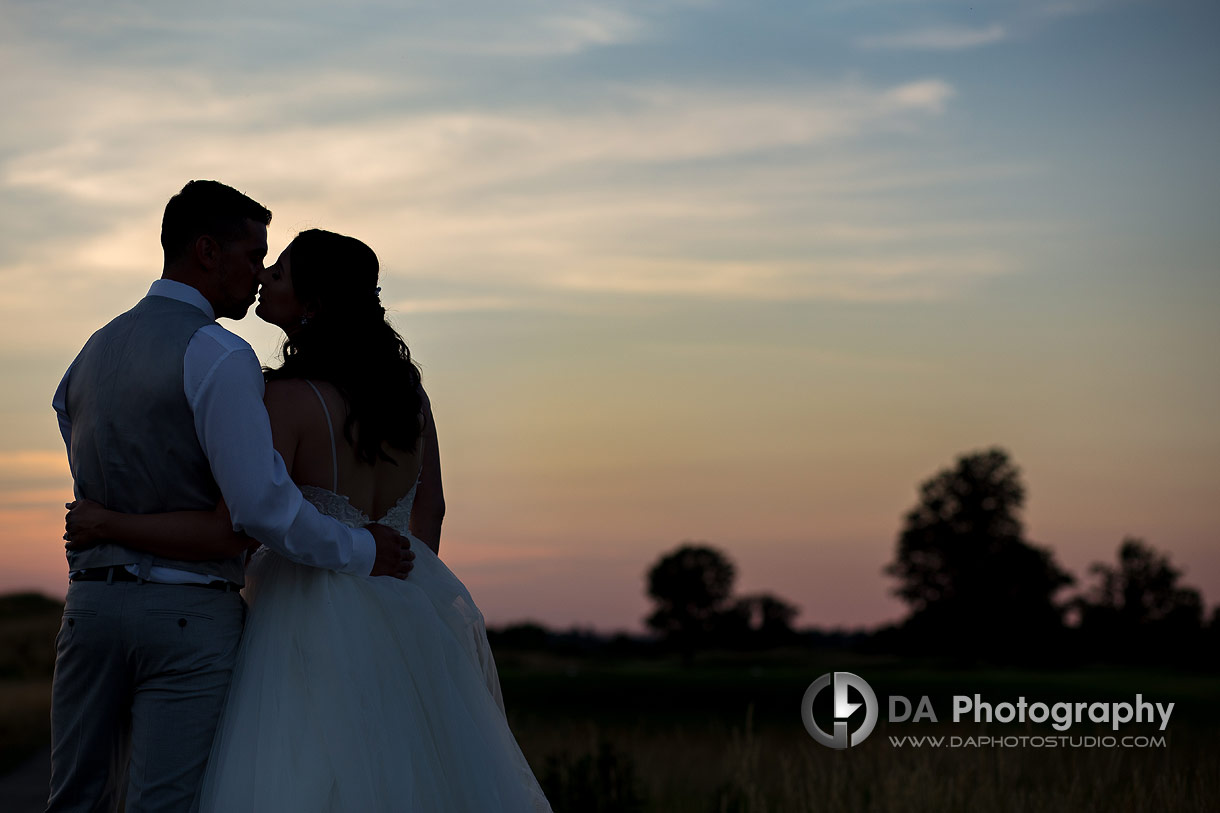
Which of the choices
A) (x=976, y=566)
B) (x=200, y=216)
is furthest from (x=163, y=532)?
(x=976, y=566)

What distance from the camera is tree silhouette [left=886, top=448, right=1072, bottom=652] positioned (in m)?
66.2

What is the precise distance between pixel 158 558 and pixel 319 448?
0.67 m

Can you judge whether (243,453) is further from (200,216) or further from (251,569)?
(200,216)

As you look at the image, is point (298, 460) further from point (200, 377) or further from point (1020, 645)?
point (1020, 645)

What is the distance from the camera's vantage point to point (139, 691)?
4.00 metres

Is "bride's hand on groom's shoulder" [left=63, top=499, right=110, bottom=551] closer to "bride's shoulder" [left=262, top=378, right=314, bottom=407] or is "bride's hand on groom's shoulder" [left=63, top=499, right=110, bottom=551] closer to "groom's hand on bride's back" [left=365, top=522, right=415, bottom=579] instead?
"bride's shoulder" [left=262, top=378, right=314, bottom=407]

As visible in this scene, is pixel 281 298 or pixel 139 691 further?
pixel 281 298

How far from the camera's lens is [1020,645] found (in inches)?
2576

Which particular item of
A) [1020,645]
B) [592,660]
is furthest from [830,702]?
[1020,645]

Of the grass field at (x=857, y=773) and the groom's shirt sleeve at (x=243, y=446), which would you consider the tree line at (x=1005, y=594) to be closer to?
the grass field at (x=857, y=773)

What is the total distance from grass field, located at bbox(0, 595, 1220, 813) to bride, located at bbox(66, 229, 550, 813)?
12.7 feet

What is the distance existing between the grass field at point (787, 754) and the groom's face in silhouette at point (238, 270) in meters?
4.71

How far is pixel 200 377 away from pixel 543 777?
5.99 m

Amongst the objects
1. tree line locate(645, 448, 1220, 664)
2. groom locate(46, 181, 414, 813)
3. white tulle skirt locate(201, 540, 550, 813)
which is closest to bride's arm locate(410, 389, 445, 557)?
white tulle skirt locate(201, 540, 550, 813)
